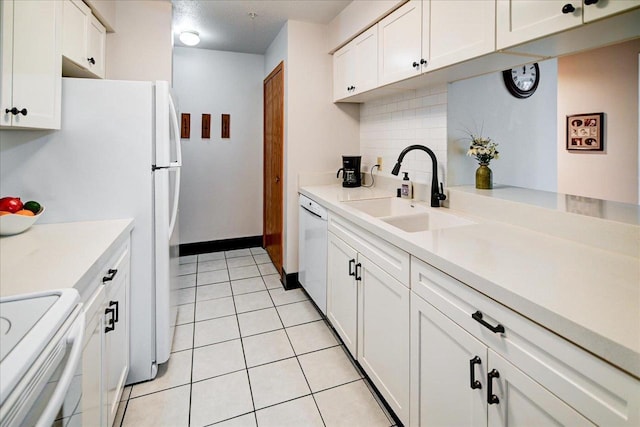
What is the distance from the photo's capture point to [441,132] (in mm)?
2199

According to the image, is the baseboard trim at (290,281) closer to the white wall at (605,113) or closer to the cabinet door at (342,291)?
the cabinet door at (342,291)

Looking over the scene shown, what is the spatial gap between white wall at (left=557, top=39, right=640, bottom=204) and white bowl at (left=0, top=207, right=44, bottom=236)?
3354 mm

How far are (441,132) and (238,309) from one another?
207cm

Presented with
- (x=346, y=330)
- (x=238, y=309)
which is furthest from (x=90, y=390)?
(x=238, y=309)

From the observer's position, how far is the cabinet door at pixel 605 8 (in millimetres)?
1007

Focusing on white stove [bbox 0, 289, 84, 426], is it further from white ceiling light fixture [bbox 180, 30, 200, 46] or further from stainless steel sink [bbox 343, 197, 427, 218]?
white ceiling light fixture [bbox 180, 30, 200, 46]

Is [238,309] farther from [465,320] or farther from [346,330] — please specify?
[465,320]

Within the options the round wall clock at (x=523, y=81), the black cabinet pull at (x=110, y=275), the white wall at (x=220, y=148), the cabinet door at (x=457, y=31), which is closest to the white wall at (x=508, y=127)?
the round wall clock at (x=523, y=81)

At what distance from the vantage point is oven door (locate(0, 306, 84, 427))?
1.96ft

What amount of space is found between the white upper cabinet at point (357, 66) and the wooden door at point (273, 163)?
0.58 meters

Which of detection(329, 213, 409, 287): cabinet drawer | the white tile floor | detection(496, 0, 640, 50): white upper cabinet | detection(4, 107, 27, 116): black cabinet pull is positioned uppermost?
detection(496, 0, 640, 50): white upper cabinet

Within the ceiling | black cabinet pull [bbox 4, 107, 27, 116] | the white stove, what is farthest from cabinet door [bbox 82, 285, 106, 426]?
the ceiling

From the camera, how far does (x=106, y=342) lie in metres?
1.37

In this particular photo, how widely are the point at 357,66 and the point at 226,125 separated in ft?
6.97
